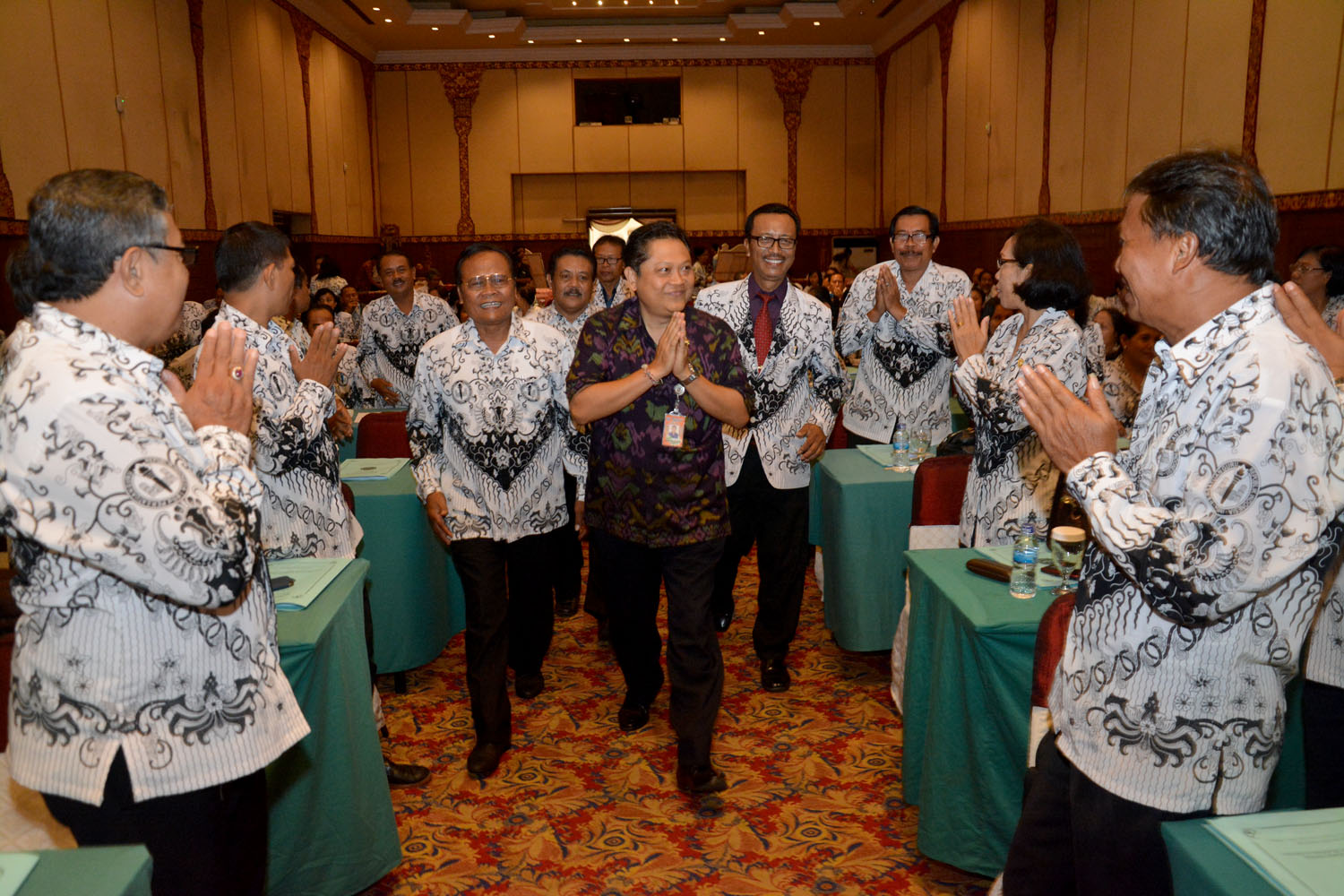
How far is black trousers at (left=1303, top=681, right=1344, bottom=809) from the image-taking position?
210 centimetres

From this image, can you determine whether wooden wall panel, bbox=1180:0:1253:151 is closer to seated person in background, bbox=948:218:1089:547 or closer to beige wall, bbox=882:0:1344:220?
beige wall, bbox=882:0:1344:220

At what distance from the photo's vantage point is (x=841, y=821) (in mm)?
2988

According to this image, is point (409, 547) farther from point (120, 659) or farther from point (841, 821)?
point (120, 659)

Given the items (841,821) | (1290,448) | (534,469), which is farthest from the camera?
(534,469)

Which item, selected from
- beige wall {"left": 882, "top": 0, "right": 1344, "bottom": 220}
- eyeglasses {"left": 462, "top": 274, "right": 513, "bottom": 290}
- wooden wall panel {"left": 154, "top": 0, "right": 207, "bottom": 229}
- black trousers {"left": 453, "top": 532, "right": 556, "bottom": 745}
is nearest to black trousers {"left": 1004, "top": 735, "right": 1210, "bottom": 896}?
beige wall {"left": 882, "top": 0, "right": 1344, "bottom": 220}

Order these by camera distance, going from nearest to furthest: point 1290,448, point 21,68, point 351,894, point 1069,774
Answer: point 1290,448
point 1069,774
point 351,894
point 21,68

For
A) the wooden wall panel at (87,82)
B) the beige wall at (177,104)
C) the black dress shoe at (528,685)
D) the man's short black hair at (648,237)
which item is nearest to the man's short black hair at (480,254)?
the man's short black hair at (648,237)

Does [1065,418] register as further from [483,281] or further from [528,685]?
[528,685]

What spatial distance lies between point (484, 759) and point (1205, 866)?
2.48 metres

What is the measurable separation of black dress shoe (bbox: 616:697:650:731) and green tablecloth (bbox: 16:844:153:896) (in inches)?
92.4

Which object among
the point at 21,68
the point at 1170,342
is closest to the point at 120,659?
the point at 1170,342

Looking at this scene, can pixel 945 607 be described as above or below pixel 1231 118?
below

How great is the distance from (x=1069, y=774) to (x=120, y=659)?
158 cm

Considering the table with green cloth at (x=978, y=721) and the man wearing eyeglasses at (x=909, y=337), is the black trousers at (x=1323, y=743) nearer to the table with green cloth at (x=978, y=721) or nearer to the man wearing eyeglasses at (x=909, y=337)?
the table with green cloth at (x=978, y=721)
